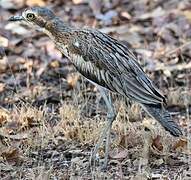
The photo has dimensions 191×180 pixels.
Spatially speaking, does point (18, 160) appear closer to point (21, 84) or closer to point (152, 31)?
point (21, 84)

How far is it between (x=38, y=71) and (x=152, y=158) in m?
2.75

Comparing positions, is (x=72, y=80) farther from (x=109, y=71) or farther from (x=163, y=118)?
(x=163, y=118)

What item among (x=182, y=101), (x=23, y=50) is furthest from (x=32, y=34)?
(x=182, y=101)

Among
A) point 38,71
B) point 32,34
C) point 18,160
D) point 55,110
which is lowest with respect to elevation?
point 18,160

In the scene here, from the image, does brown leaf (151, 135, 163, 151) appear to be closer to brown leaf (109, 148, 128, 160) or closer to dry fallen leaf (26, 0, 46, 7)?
brown leaf (109, 148, 128, 160)

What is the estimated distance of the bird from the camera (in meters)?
4.95

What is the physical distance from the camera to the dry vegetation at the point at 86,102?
197 inches

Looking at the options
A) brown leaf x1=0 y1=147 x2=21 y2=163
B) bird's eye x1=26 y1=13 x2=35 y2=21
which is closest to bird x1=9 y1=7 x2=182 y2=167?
bird's eye x1=26 y1=13 x2=35 y2=21

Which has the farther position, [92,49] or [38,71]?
[38,71]

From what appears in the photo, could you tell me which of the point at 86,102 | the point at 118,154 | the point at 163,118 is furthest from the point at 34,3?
the point at 163,118

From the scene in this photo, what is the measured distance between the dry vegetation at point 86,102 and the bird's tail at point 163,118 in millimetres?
238

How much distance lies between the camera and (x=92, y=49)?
5.11 metres

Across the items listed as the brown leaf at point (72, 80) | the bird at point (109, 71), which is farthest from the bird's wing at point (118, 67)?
the brown leaf at point (72, 80)

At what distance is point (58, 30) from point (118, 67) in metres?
0.59
